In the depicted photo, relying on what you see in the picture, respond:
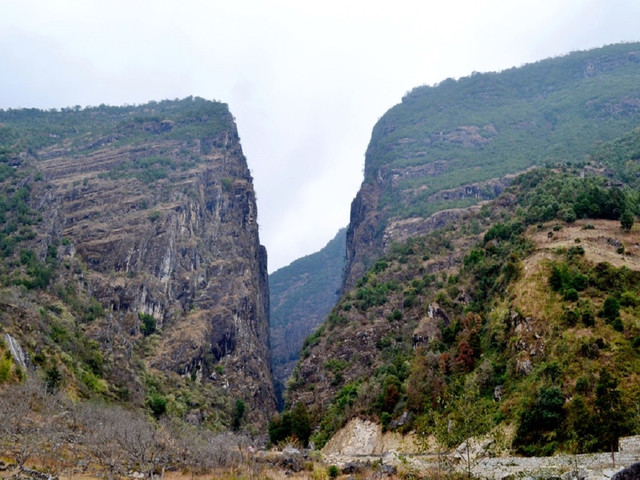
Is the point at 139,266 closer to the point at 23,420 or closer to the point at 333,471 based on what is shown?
the point at 23,420

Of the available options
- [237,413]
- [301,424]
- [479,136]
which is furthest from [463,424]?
[479,136]

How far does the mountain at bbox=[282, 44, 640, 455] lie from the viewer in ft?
120

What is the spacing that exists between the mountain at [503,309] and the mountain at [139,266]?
2164 centimetres

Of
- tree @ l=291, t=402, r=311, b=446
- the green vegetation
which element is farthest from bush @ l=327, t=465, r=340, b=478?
the green vegetation

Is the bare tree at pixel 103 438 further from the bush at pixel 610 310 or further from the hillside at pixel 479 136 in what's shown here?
the hillside at pixel 479 136

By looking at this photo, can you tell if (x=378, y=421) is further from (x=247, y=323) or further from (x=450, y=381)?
(x=247, y=323)

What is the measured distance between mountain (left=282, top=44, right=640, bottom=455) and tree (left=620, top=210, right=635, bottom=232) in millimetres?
149

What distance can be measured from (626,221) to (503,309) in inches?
653

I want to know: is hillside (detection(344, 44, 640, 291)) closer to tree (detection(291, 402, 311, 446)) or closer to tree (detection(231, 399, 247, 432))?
tree (detection(231, 399, 247, 432))

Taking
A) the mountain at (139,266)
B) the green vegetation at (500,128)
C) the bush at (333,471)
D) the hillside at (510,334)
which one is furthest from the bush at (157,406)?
the green vegetation at (500,128)

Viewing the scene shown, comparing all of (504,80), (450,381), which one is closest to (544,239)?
(450,381)

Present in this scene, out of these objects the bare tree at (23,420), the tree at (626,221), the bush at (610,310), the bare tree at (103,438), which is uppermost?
the tree at (626,221)

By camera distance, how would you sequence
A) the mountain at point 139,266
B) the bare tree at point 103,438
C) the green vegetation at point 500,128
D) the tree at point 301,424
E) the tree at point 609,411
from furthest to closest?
the green vegetation at point 500,128
the mountain at point 139,266
the tree at point 301,424
the bare tree at point 103,438
the tree at point 609,411

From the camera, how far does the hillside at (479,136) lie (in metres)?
128
